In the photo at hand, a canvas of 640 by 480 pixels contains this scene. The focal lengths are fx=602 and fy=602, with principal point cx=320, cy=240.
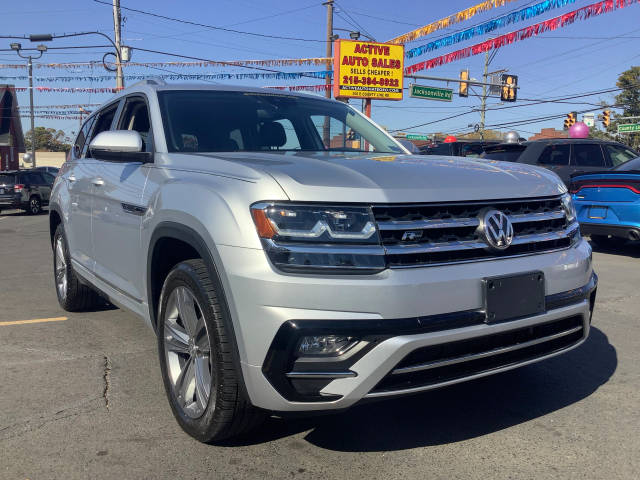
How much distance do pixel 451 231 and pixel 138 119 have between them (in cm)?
250

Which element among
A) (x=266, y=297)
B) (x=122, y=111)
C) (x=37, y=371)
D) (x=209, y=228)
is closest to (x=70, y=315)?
(x=37, y=371)

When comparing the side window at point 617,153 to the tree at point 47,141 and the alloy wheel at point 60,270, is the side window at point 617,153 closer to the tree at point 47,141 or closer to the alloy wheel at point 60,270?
the alloy wheel at point 60,270

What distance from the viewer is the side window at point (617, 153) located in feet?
37.0

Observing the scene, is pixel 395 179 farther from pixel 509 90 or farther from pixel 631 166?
pixel 509 90

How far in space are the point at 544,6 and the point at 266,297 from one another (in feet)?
45.6

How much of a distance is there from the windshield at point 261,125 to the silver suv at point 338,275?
0.80ft

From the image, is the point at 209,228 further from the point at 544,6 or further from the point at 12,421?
the point at 544,6

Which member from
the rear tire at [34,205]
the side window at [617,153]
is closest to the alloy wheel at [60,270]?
the side window at [617,153]

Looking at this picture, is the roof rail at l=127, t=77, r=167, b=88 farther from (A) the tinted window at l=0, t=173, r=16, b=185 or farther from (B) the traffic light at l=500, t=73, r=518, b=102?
(B) the traffic light at l=500, t=73, r=518, b=102

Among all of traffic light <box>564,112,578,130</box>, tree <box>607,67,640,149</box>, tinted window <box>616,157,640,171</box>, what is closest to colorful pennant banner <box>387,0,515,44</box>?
tinted window <box>616,157,640,171</box>

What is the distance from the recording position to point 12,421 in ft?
10.3

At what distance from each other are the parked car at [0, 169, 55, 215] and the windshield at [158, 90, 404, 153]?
19905 mm

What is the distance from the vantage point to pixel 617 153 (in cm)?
1136

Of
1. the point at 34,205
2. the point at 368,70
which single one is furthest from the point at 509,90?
the point at 34,205
